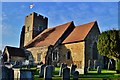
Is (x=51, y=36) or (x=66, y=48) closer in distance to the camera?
(x=66, y=48)

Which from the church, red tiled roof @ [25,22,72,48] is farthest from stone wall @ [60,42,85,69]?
red tiled roof @ [25,22,72,48]

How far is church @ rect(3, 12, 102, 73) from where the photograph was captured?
3225cm

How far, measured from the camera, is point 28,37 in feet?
147

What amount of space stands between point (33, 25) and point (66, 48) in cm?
1167

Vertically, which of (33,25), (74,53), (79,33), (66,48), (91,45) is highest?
(33,25)

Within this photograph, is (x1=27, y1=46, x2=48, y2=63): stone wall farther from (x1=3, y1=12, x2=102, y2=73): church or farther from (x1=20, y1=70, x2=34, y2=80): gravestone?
(x1=20, y1=70, x2=34, y2=80): gravestone

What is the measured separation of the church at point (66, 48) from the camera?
32250 mm

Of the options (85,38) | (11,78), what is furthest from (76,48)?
(11,78)

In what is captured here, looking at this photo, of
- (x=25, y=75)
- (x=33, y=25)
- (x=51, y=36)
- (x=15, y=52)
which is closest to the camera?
(x=25, y=75)

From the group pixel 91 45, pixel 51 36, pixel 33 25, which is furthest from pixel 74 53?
pixel 33 25

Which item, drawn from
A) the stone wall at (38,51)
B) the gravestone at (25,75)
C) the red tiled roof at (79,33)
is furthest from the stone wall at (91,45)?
the gravestone at (25,75)

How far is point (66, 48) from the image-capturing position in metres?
34.3

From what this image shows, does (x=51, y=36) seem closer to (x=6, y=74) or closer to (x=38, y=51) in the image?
(x=38, y=51)

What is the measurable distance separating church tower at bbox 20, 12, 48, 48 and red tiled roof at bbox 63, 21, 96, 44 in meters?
10.2
